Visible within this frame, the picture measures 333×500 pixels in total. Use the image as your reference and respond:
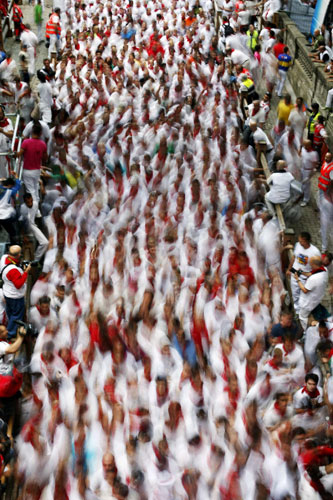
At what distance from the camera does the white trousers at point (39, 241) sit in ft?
30.2

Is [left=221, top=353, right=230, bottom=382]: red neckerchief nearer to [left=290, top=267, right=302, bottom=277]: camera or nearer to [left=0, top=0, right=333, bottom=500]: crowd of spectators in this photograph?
[left=0, top=0, right=333, bottom=500]: crowd of spectators

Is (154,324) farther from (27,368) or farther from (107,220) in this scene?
(107,220)

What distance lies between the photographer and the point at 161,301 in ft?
25.5

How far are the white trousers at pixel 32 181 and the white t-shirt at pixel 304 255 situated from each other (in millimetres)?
4092

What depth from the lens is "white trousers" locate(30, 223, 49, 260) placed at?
30.2ft

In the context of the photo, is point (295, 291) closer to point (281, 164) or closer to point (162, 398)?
point (281, 164)

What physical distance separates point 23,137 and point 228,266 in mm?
4334

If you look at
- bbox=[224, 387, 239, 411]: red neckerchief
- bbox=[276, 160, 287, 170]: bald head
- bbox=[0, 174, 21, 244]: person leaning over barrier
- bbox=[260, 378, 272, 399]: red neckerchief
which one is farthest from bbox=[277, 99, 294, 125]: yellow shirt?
bbox=[224, 387, 239, 411]: red neckerchief

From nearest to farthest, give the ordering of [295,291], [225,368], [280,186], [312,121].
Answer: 1. [225,368]
2. [295,291]
3. [280,186]
4. [312,121]

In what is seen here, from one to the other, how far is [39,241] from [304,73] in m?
8.30

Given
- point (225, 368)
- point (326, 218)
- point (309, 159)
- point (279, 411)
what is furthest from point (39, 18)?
point (279, 411)

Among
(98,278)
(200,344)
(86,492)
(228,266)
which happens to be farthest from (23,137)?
(86,492)

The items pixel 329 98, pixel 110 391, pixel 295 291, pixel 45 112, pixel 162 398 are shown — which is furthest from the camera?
pixel 45 112

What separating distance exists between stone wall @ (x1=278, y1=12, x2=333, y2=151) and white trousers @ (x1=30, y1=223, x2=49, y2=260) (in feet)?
19.1
